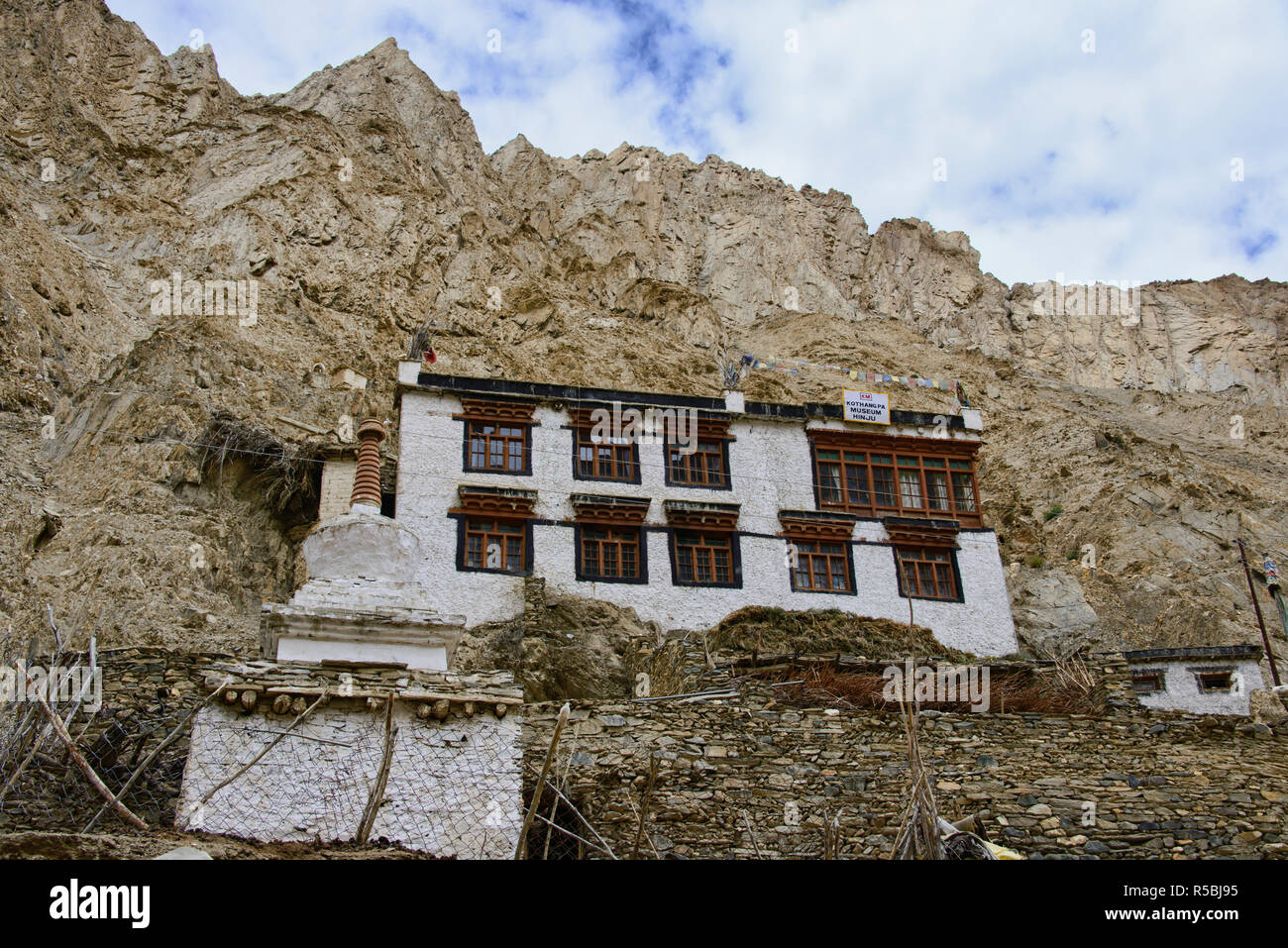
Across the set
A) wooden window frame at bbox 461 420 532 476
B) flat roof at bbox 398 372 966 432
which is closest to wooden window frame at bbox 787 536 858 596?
flat roof at bbox 398 372 966 432

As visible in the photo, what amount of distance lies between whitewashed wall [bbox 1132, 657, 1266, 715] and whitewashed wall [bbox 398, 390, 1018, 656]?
12.6 ft

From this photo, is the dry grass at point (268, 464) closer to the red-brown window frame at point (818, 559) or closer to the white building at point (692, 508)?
the white building at point (692, 508)

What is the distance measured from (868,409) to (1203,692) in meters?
11.5

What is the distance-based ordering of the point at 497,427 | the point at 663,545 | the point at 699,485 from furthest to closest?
the point at 699,485
the point at 497,427
the point at 663,545

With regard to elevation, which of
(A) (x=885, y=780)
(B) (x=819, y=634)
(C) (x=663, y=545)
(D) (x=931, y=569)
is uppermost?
(C) (x=663, y=545)

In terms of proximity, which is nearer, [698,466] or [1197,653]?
[1197,653]

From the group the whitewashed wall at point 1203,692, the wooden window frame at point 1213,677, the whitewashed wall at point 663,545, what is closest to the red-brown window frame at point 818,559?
the whitewashed wall at point 663,545

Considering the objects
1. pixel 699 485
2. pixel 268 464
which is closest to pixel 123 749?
pixel 268 464

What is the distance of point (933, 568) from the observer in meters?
30.8

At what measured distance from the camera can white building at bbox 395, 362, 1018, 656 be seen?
1125 inches

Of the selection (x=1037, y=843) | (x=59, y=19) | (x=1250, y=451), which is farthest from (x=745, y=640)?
(x=59, y=19)

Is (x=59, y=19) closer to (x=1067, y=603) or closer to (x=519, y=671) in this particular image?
(x=519, y=671)

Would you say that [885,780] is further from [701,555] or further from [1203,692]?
[1203,692]

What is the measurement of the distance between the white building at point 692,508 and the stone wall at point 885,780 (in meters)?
11.6
